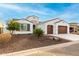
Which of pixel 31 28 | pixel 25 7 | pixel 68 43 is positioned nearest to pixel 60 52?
pixel 68 43

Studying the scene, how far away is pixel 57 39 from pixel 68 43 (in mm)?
207

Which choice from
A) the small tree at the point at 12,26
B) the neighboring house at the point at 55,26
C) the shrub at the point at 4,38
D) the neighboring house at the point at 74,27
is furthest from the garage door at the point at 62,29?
the shrub at the point at 4,38

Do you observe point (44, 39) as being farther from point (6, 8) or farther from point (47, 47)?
point (6, 8)

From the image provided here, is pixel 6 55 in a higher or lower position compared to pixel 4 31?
lower

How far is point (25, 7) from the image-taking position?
469 cm

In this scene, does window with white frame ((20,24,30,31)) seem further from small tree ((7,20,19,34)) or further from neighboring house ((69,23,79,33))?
neighboring house ((69,23,79,33))

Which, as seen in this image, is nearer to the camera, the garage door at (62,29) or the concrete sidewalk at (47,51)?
the concrete sidewalk at (47,51)

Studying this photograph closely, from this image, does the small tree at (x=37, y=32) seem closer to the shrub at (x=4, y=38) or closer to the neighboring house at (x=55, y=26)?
the neighboring house at (x=55, y=26)

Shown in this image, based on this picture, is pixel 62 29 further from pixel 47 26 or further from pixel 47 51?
pixel 47 51

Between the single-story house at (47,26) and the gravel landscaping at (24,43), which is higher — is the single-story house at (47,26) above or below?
above

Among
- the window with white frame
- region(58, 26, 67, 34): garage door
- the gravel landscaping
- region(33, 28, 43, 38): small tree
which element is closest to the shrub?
the gravel landscaping

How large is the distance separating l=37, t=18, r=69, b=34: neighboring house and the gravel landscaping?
14 centimetres

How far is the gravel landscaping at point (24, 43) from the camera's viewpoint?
4.68m

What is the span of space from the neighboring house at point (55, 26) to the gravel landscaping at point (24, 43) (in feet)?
0.46
